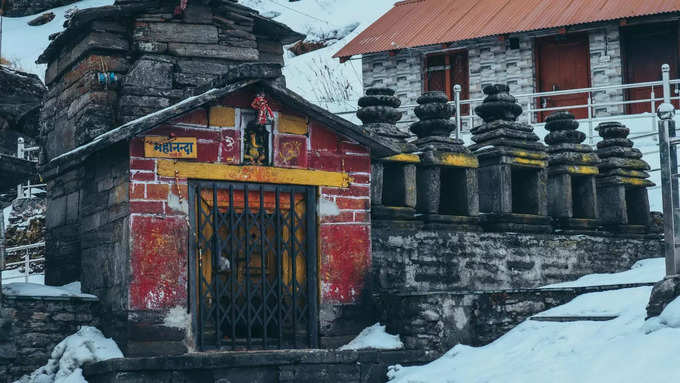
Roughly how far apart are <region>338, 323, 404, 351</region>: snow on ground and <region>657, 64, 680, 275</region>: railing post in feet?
8.96

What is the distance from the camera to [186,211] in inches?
404

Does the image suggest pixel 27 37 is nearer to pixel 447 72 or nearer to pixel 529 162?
pixel 447 72

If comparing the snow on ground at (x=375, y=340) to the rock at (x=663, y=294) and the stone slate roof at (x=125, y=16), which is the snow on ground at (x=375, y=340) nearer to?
the rock at (x=663, y=294)

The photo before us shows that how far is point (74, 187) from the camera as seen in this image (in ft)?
38.1

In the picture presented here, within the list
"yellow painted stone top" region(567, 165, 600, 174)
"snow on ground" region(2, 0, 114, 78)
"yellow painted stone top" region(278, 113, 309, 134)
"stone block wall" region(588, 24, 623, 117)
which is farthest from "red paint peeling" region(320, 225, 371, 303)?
"snow on ground" region(2, 0, 114, 78)

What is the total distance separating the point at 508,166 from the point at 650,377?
15.0 feet

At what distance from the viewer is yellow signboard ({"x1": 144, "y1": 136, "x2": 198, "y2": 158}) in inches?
399

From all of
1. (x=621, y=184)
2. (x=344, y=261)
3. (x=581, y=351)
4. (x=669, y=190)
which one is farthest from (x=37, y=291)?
(x=621, y=184)

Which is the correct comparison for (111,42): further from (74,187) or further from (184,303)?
(184,303)

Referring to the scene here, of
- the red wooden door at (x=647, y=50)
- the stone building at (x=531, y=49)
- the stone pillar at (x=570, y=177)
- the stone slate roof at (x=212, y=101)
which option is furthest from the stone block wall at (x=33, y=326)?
the red wooden door at (x=647, y=50)

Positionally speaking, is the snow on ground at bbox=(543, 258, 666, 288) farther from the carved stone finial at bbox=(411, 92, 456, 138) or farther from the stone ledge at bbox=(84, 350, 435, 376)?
the stone ledge at bbox=(84, 350, 435, 376)

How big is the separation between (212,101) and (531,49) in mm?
14168

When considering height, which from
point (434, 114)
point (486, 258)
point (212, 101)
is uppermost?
point (434, 114)

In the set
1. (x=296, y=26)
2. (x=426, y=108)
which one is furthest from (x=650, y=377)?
(x=296, y=26)
